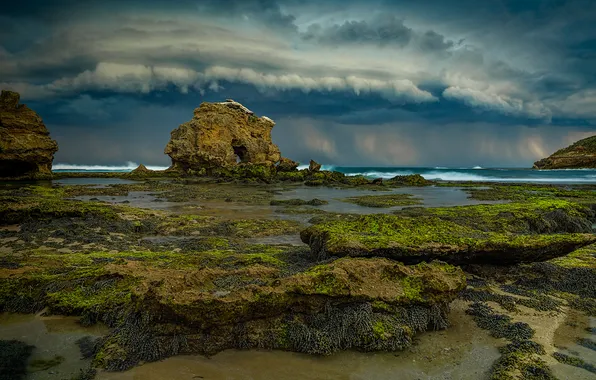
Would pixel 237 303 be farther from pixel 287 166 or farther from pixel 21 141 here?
pixel 287 166

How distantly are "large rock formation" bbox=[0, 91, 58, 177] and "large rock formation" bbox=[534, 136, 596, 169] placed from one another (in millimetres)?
103504

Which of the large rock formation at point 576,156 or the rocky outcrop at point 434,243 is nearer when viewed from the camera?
the rocky outcrop at point 434,243

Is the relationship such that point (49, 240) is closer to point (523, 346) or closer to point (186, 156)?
point (523, 346)

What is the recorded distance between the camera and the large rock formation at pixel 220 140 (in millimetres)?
58688

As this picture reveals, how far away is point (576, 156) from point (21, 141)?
106533 millimetres

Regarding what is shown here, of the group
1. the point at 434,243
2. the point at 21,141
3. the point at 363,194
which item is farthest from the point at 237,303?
the point at 21,141

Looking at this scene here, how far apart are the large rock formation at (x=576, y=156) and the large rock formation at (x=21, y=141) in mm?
103504

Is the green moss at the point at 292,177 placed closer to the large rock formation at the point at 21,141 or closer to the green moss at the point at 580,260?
the large rock formation at the point at 21,141

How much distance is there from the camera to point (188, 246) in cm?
969

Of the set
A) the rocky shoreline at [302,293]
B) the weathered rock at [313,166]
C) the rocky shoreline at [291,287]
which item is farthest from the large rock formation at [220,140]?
the rocky shoreline at [302,293]

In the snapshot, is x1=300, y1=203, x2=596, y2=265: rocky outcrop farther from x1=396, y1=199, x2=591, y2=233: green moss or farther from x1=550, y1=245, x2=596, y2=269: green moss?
x1=396, y1=199, x2=591, y2=233: green moss

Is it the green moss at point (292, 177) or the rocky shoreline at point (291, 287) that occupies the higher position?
the green moss at point (292, 177)

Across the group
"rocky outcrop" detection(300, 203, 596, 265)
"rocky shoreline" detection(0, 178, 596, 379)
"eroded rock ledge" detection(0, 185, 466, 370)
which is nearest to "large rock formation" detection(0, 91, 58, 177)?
"rocky shoreline" detection(0, 178, 596, 379)

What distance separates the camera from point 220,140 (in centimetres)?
6059
